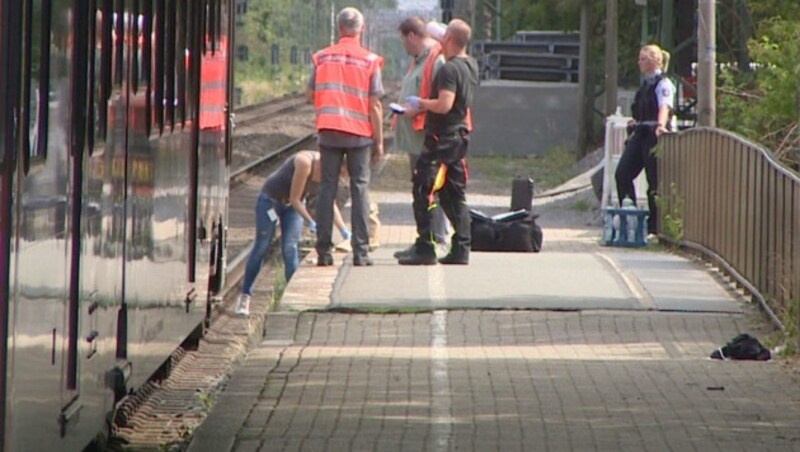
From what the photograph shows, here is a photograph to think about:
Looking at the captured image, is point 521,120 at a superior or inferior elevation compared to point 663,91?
superior

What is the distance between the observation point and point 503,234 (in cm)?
1586

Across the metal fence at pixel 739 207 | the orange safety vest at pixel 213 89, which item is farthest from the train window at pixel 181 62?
the metal fence at pixel 739 207

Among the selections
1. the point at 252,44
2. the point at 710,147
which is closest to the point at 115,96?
the point at 710,147

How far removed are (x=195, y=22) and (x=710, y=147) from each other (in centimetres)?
601

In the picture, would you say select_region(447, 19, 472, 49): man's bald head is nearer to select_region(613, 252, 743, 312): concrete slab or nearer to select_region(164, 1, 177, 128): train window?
select_region(613, 252, 743, 312): concrete slab

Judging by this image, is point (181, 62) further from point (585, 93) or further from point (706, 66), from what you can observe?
point (585, 93)

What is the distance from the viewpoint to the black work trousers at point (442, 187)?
13898 mm

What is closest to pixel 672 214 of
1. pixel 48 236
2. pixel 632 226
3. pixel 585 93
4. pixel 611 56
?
pixel 632 226

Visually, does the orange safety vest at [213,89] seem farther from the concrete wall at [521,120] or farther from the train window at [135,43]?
the concrete wall at [521,120]

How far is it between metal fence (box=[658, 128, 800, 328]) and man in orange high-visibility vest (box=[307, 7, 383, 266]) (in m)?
2.62

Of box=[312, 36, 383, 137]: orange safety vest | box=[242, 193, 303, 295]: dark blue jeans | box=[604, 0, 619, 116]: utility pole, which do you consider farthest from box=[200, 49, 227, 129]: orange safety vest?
box=[604, 0, 619, 116]: utility pole

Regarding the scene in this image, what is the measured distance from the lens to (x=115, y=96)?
7.12m

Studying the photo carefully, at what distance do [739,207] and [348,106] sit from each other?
288 centimetres

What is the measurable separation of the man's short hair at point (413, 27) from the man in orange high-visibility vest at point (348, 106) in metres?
0.67
